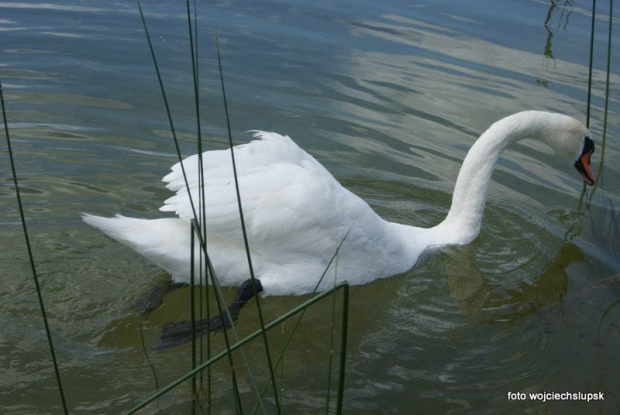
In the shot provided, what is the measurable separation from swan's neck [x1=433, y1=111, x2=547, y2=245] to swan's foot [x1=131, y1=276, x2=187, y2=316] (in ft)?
6.07

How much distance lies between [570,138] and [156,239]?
3.10m

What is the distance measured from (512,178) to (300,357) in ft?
10.8

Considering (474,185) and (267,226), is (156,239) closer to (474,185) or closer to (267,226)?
(267,226)

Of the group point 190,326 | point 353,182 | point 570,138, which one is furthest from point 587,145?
point 190,326

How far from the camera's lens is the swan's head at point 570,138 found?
5715 mm

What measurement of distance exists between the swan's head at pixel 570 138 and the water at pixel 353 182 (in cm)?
61

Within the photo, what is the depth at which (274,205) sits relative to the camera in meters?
4.57

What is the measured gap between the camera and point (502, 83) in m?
8.66

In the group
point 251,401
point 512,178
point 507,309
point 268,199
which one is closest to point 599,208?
point 512,178

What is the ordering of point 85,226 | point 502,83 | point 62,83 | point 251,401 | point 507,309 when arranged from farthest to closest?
point 502,83 < point 62,83 < point 85,226 < point 507,309 < point 251,401

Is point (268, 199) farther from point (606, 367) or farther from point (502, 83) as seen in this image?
point (502, 83)

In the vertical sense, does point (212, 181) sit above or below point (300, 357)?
above

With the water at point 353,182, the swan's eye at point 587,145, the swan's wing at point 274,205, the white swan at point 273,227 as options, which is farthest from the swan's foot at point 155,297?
the swan's eye at point 587,145

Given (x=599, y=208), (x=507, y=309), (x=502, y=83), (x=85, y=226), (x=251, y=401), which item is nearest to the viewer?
(x=251, y=401)
